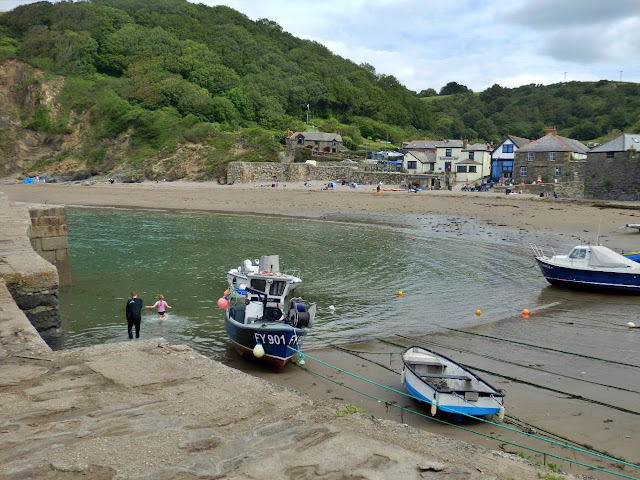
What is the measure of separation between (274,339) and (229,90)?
72.0 m

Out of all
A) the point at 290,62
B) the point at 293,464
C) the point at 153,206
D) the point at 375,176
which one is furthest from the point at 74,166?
the point at 293,464

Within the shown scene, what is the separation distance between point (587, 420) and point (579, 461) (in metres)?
1.65

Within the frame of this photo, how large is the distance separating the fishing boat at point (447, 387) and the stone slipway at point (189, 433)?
11.6ft

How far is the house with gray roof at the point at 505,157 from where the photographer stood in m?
60.9

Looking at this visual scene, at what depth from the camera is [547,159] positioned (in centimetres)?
5253

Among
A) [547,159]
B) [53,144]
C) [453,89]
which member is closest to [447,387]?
[547,159]

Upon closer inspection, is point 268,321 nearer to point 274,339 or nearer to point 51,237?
point 274,339

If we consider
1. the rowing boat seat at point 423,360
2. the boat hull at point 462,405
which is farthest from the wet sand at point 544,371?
the rowing boat seat at point 423,360

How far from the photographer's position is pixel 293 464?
487 centimetres

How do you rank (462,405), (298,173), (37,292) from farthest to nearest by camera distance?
(298,173)
(37,292)
(462,405)

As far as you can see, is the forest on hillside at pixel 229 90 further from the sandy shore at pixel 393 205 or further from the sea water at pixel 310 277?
the sea water at pixel 310 277

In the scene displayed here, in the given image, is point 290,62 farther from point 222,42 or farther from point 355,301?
point 355,301

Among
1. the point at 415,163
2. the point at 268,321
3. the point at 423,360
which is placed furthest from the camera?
→ the point at 415,163

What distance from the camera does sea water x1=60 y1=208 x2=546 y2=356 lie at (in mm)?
14953
